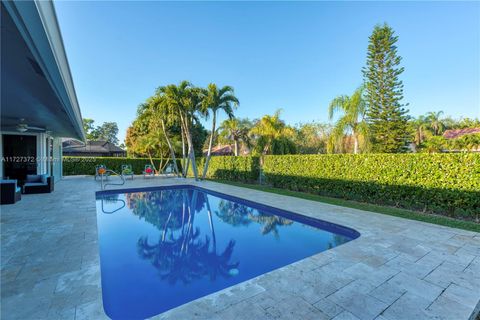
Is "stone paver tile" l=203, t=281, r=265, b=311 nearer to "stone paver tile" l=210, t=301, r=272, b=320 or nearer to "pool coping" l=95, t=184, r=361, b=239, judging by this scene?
"stone paver tile" l=210, t=301, r=272, b=320

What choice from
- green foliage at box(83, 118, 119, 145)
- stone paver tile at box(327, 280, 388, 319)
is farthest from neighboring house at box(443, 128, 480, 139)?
green foliage at box(83, 118, 119, 145)

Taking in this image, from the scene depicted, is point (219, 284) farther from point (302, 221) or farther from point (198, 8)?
point (198, 8)

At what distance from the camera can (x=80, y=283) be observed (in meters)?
2.49

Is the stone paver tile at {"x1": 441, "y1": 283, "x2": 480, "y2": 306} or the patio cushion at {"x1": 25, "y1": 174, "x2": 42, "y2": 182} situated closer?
the stone paver tile at {"x1": 441, "y1": 283, "x2": 480, "y2": 306}

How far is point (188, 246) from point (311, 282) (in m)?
2.92

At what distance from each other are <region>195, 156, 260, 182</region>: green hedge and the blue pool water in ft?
15.7

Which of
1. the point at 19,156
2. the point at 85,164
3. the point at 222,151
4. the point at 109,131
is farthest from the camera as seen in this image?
the point at 109,131

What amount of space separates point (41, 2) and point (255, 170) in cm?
1167

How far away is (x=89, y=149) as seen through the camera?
940 inches

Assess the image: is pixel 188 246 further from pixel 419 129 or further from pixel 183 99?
pixel 419 129

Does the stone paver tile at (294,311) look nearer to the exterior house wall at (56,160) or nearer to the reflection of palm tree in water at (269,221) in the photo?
the reflection of palm tree in water at (269,221)

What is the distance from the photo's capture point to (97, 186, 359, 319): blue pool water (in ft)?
9.70

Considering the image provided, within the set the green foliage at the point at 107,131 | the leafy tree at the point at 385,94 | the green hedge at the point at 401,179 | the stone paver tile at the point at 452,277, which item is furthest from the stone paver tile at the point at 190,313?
the green foliage at the point at 107,131

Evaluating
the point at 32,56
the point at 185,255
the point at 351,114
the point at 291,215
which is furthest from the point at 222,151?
the point at 32,56
